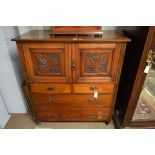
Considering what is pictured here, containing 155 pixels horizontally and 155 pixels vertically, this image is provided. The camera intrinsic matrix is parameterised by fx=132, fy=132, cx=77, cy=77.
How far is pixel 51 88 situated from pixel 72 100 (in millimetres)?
267

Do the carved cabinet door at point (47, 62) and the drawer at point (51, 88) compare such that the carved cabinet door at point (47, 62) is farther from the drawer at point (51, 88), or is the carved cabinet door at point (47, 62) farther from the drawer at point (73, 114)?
the drawer at point (73, 114)

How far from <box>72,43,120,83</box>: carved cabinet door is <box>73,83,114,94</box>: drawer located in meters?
0.06

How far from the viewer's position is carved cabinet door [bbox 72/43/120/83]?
3.69ft

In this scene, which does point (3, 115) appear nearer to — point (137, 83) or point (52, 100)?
point (52, 100)

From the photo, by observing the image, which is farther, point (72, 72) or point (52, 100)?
point (52, 100)

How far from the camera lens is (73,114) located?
61.3 inches

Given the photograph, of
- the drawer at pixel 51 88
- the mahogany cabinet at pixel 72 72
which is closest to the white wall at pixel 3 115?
the mahogany cabinet at pixel 72 72

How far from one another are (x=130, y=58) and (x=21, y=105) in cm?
150

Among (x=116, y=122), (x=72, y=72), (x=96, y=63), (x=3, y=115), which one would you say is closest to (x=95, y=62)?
(x=96, y=63)

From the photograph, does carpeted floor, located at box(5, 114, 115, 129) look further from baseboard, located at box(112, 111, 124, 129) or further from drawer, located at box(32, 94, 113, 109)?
drawer, located at box(32, 94, 113, 109)

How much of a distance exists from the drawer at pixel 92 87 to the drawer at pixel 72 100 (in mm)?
65

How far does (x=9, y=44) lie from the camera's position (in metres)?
1.44

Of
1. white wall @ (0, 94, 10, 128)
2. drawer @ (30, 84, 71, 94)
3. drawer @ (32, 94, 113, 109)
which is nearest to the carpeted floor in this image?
white wall @ (0, 94, 10, 128)
